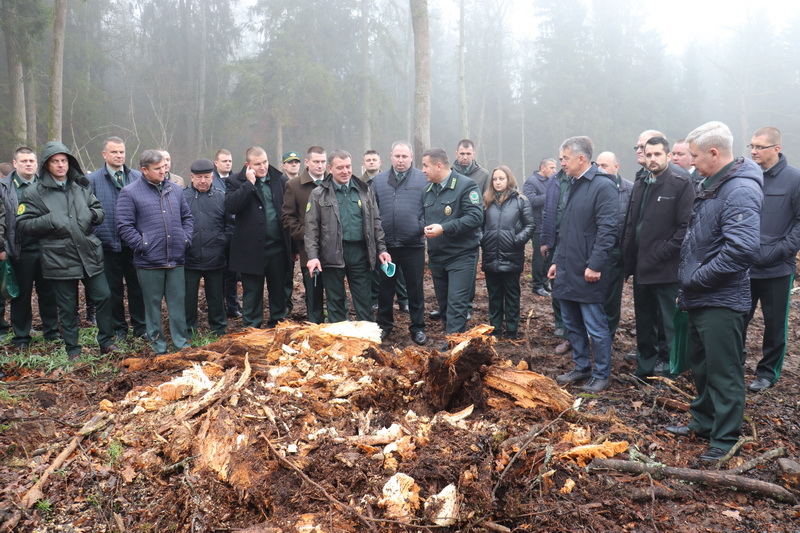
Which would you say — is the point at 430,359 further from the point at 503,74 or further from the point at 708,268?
the point at 503,74

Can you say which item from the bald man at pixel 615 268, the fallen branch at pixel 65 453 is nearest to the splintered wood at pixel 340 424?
the fallen branch at pixel 65 453

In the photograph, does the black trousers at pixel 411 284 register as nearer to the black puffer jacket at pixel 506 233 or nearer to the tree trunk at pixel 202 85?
the black puffer jacket at pixel 506 233

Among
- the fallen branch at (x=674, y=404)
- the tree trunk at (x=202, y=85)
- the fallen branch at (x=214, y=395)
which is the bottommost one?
the fallen branch at (x=674, y=404)

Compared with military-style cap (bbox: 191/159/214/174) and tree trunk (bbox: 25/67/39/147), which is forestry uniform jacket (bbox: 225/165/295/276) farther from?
tree trunk (bbox: 25/67/39/147)

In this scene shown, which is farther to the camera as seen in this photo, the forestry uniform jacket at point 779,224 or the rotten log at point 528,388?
the forestry uniform jacket at point 779,224

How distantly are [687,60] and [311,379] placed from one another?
4170 centimetres

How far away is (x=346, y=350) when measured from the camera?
4.92 meters

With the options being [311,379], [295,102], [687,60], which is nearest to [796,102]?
[687,60]

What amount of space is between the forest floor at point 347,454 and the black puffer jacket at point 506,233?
2.40 m

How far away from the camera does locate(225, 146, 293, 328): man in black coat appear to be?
6875 mm

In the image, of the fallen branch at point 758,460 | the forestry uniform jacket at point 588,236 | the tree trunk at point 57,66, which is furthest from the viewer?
the tree trunk at point 57,66

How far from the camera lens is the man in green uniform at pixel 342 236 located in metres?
6.36

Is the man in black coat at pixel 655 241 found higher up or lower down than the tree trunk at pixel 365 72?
lower down

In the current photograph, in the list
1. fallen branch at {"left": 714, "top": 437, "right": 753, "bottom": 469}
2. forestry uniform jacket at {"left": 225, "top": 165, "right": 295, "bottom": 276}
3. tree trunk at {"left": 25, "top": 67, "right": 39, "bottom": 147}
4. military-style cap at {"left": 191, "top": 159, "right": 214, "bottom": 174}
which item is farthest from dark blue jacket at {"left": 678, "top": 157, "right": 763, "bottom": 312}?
tree trunk at {"left": 25, "top": 67, "right": 39, "bottom": 147}
